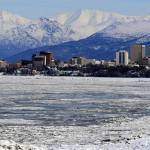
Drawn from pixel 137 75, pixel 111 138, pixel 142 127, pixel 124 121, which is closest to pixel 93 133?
pixel 111 138

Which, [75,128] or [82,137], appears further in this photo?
[75,128]

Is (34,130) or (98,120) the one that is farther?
(98,120)

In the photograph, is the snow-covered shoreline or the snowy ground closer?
the snow-covered shoreline

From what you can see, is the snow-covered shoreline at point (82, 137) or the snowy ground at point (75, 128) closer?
the snow-covered shoreline at point (82, 137)

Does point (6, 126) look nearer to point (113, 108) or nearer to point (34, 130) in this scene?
point (34, 130)

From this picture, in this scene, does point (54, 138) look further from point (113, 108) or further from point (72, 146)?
point (113, 108)

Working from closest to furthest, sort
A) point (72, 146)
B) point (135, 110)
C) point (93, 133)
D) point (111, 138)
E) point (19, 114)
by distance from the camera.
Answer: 1. point (72, 146)
2. point (111, 138)
3. point (93, 133)
4. point (19, 114)
5. point (135, 110)

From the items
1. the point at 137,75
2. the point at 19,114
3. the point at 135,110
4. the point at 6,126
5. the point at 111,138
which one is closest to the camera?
the point at 111,138

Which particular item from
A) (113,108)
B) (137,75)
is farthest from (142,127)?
(137,75)

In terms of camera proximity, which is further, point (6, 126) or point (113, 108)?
point (113, 108)
